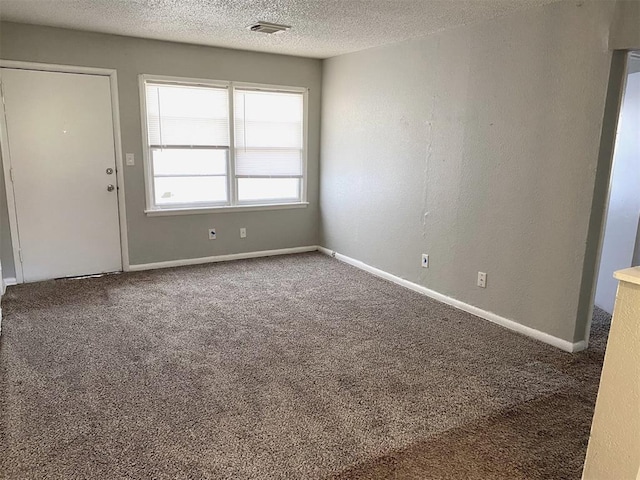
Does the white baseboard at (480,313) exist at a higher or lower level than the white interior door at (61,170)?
lower

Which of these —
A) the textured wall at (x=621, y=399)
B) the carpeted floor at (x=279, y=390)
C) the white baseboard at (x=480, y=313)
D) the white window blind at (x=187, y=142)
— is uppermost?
the white window blind at (x=187, y=142)

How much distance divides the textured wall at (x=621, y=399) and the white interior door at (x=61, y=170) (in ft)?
14.5

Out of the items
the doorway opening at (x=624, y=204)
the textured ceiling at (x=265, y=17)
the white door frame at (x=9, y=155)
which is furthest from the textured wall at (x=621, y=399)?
the white door frame at (x=9, y=155)

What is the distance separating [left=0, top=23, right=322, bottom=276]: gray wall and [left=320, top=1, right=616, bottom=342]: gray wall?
818 millimetres

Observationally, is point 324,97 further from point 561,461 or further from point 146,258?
point 561,461

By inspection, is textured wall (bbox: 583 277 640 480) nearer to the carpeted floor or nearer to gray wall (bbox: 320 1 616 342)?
the carpeted floor

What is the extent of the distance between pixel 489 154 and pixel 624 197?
1.21 meters

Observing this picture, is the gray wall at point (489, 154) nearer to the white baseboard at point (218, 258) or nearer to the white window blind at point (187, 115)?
the white baseboard at point (218, 258)

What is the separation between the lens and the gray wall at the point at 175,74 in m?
4.14

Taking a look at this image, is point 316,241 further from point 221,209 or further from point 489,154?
point 489,154


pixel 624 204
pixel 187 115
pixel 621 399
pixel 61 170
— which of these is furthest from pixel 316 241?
pixel 621 399

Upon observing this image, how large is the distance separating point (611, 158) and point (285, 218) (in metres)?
3.59

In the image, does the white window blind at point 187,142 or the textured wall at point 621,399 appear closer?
the textured wall at point 621,399

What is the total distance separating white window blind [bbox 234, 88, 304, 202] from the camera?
521 centimetres
